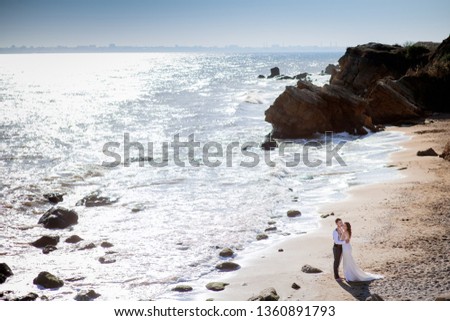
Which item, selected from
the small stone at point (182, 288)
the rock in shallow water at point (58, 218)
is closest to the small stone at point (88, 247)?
the rock in shallow water at point (58, 218)

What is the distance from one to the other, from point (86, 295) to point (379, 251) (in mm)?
7776

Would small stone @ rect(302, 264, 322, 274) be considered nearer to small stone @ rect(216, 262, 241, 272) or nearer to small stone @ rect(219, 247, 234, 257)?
small stone @ rect(216, 262, 241, 272)

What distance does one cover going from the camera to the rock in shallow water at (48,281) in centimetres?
1291

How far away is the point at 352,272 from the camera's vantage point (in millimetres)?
11641

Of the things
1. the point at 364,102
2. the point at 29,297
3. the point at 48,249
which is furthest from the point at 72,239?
the point at 364,102

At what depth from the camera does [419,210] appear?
54.5 feet

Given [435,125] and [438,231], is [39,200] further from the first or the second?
[435,125]

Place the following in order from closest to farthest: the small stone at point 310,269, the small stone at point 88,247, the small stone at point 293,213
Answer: the small stone at point 310,269
the small stone at point 88,247
the small stone at point 293,213

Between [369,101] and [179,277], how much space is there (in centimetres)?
3055

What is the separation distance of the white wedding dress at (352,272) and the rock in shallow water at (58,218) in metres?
11.2

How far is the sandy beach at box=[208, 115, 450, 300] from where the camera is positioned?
11.2m

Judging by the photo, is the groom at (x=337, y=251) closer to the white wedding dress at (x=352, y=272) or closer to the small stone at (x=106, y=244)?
the white wedding dress at (x=352, y=272)

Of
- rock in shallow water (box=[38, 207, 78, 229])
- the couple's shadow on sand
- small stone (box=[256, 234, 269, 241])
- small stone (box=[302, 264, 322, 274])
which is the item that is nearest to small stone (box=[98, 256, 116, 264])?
rock in shallow water (box=[38, 207, 78, 229])
